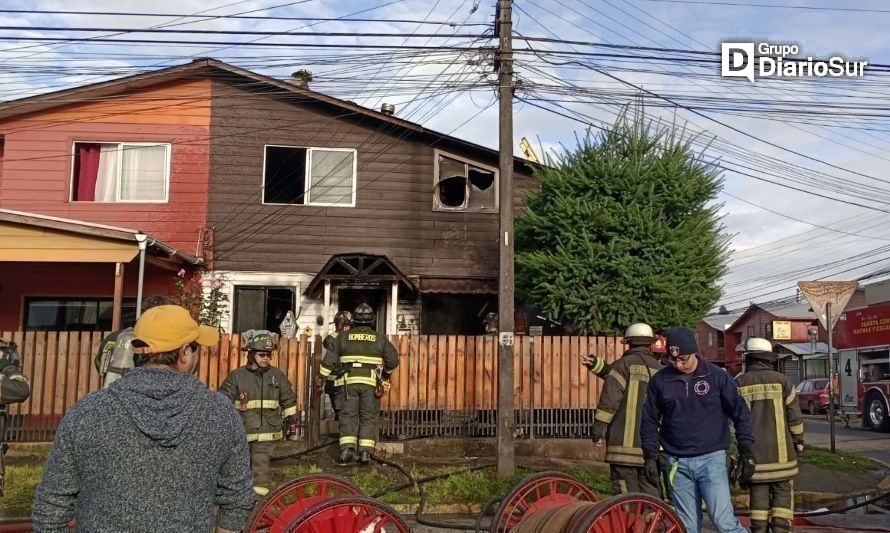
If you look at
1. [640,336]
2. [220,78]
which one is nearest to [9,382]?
[640,336]

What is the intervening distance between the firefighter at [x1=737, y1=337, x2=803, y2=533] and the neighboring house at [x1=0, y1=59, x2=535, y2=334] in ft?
30.1

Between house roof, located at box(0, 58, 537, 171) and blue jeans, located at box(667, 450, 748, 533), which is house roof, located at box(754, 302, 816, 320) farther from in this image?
blue jeans, located at box(667, 450, 748, 533)

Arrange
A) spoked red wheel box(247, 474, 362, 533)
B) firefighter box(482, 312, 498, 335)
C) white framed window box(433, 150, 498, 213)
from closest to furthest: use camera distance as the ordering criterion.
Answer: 1. spoked red wheel box(247, 474, 362, 533)
2. firefighter box(482, 312, 498, 335)
3. white framed window box(433, 150, 498, 213)

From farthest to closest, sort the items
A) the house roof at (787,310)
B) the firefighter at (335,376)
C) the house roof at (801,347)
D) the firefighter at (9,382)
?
the house roof at (787,310), the house roof at (801,347), the firefighter at (335,376), the firefighter at (9,382)

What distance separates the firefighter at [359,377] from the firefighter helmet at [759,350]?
500 cm

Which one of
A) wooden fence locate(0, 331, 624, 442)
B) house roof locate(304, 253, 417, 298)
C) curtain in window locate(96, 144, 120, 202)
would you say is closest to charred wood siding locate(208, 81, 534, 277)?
house roof locate(304, 253, 417, 298)

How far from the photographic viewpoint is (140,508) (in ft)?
8.42

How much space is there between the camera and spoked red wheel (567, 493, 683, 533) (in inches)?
171

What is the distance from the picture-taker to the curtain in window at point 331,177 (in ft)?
52.4

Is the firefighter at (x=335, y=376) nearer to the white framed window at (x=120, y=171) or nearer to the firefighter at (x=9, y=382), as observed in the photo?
the firefighter at (x=9, y=382)

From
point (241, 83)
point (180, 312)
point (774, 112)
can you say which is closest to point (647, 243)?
point (774, 112)


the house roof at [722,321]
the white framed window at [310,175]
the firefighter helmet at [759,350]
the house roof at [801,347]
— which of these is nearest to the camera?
the firefighter helmet at [759,350]

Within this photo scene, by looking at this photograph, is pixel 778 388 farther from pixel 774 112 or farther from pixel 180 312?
pixel 774 112

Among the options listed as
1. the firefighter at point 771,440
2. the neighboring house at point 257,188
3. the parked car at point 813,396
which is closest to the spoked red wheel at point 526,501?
the firefighter at point 771,440
